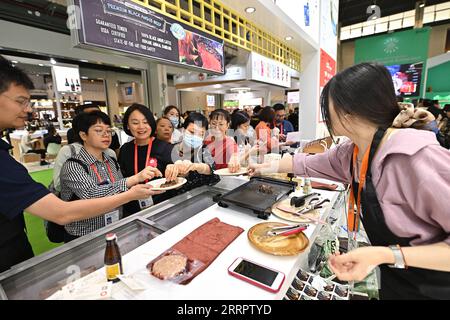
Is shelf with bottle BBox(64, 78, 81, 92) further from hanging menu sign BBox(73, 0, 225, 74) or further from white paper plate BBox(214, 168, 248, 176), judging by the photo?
white paper plate BBox(214, 168, 248, 176)

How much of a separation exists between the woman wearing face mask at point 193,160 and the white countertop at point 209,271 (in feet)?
2.00

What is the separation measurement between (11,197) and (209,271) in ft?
2.87

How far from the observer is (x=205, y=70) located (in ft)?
8.61

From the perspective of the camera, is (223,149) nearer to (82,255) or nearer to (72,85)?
(82,255)

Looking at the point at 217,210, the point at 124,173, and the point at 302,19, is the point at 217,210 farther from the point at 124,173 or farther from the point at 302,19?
the point at 302,19

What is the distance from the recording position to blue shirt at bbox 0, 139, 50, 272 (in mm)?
955

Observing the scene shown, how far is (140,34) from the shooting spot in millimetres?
1832

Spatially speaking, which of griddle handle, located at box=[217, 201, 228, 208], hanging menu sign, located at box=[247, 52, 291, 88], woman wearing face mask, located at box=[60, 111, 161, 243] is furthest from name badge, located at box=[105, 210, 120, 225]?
hanging menu sign, located at box=[247, 52, 291, 88]

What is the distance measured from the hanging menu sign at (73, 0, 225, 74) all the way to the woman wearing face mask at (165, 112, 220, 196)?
694 mm

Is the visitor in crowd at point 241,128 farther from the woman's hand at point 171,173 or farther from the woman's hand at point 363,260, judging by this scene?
the woman's hand at point 363,260

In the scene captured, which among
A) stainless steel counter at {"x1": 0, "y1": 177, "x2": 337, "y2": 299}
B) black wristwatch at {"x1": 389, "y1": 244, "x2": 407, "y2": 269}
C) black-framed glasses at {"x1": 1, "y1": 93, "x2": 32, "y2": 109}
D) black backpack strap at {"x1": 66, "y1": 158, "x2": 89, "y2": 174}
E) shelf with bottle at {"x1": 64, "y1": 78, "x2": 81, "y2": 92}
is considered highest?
shelf with bottle at {"x1": 64, "y1": 78, "x2": 81, "y2": 92}

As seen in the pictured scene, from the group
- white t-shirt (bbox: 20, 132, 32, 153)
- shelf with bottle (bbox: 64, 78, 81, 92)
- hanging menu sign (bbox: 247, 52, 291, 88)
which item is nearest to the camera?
hanging menu sign (bbox: 247, 52, 291, 88)

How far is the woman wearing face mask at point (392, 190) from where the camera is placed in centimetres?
74
